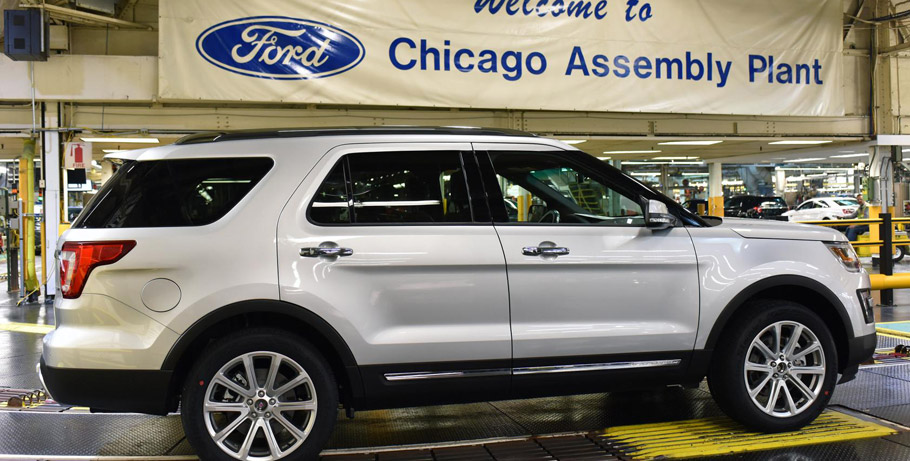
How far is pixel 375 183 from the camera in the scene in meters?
3.86

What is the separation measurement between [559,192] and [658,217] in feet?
1.96

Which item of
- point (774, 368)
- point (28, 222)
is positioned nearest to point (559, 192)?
point (774, 368)

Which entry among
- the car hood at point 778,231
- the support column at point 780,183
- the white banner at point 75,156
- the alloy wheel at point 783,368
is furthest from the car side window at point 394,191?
the support column at point 780,183

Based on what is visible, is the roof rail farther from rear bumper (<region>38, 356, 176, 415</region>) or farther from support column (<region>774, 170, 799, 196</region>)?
support column (<region>774, 170, 799, 196</region>)

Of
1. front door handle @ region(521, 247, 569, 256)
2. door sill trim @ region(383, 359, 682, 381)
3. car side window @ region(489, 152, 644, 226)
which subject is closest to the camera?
door sill trim @ region(383, 359, 682, 381)

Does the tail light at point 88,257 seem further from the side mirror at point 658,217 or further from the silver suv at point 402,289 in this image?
the side mirror at point 658,217

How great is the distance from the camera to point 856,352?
436 cm

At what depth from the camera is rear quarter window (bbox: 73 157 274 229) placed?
3.59 meters

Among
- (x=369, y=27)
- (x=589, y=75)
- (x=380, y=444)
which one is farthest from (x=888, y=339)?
(x=369, y=27)

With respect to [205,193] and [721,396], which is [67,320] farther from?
[721,396]

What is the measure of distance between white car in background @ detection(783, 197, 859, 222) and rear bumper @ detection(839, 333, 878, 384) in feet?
85.7

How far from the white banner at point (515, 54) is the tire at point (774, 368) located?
803 centimetres

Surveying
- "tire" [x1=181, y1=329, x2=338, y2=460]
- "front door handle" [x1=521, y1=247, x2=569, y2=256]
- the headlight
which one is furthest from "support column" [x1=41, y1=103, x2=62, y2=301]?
the headlight

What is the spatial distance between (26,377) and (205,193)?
3.73 m
